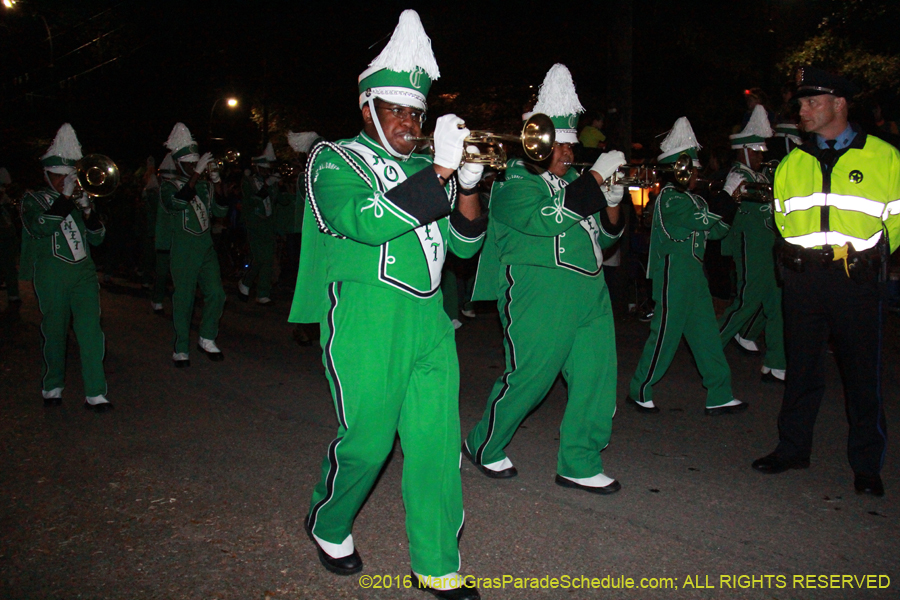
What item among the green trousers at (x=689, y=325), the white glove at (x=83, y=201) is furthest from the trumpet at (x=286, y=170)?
the green trousers at (x=689, y=325)

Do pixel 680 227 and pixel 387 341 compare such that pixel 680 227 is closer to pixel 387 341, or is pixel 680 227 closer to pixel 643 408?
pixel 643 408

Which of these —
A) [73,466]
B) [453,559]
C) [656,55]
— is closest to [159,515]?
[73,466]

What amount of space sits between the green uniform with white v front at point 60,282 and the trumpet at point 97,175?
2.23ft

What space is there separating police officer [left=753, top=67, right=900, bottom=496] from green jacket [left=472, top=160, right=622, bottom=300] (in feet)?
3.43

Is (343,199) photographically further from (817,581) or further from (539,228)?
(817,581)

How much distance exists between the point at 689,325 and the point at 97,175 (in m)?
5.33

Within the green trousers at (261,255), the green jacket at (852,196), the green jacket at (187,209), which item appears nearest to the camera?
the green jacket at (852,196)

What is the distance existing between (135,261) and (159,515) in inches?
540

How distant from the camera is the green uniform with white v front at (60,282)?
244 inches

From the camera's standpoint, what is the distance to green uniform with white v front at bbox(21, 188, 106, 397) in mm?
6191

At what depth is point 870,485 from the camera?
172 inches

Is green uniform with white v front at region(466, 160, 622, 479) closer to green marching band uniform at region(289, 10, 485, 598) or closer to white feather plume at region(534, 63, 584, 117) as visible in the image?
white feather plume at region(534, 63, 584, 117)

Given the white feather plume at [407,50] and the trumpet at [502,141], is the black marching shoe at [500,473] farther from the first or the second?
the white feather plume at [407,50]

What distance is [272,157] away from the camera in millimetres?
12461
